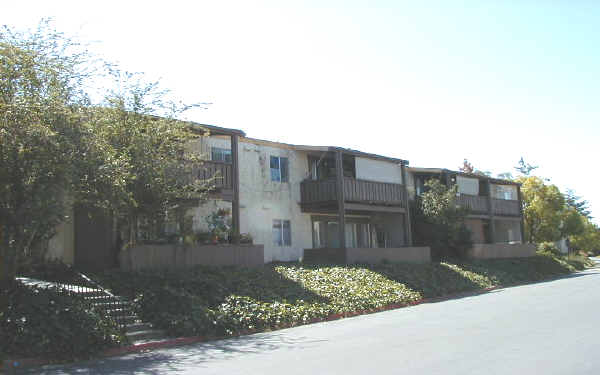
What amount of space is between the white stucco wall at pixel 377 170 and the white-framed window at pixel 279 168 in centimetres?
384

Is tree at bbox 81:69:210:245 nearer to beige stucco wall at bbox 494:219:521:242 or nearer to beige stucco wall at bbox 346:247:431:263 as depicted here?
beige stucco wall at bbox 346:247:431:263

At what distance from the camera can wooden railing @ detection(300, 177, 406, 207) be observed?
27125mm

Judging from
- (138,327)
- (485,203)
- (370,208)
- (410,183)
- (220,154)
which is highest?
(220,154)

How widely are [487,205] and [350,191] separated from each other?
16810 mm

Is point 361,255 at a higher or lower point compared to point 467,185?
lower

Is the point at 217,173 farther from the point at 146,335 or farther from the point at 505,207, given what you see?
the point at 505,207

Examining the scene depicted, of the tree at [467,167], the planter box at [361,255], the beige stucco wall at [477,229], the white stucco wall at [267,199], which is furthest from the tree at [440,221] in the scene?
the tree at [467,167]

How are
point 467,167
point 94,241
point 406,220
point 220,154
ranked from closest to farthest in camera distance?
point 94,241
point 220,154
point 406,220
point 467,167

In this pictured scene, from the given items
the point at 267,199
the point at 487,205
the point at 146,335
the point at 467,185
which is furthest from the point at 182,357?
the point at 487,205

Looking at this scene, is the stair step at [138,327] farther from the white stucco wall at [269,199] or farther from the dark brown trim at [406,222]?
the dark brown trim at [406,222]

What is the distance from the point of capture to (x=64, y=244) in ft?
63.9

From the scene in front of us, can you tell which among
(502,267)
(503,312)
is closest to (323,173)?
(502,267)

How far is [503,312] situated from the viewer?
51.1 ft

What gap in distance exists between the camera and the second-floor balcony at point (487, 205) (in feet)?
124
